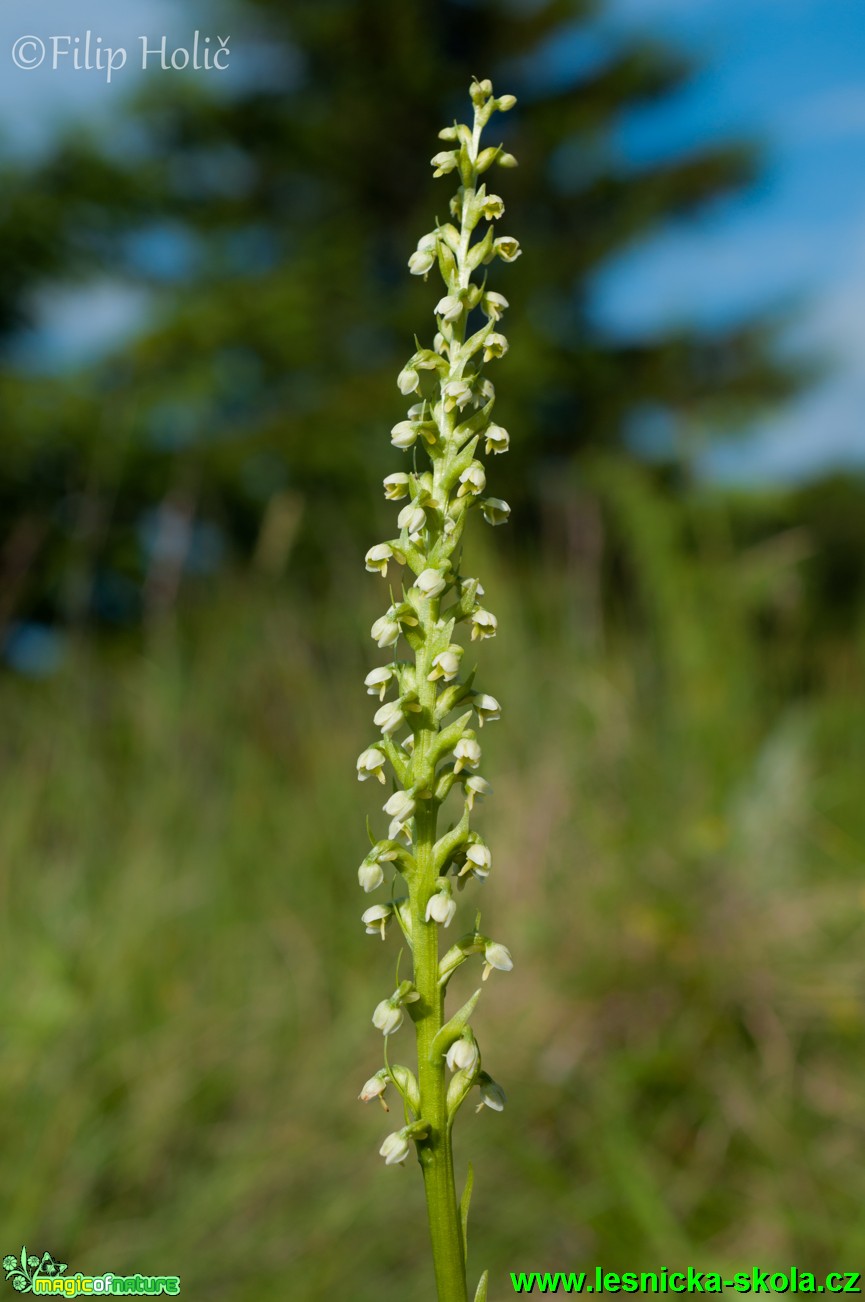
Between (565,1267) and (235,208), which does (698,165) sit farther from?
(565,1267)

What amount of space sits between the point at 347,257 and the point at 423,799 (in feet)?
47.1

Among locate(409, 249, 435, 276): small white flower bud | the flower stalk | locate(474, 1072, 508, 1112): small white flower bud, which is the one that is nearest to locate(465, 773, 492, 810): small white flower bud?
the flower stalk

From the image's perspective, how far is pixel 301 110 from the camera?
1605 centimetres

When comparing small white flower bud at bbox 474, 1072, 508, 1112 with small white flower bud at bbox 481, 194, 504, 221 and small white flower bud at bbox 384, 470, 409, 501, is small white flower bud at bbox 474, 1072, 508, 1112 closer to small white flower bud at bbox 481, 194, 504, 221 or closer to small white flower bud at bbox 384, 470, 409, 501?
small white flower bud at bbox 384, 470, 409, 501

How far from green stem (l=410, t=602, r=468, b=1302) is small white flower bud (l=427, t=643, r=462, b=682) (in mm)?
17

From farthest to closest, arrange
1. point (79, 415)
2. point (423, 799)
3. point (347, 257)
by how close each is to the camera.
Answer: point (347, 257) → point (79, 415) → point (423, 799)

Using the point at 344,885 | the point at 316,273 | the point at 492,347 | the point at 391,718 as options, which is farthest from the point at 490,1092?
the point at 316,273

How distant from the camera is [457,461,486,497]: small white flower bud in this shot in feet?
3.06

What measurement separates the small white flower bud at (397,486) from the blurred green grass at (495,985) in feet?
8.58

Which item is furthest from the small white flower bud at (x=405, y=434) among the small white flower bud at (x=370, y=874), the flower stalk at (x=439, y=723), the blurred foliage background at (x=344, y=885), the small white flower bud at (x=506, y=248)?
the blurred foliage background at (x=344, y=885)

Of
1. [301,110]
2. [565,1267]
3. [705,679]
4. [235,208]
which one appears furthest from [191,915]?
[301,110]

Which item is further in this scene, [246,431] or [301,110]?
[301,110]

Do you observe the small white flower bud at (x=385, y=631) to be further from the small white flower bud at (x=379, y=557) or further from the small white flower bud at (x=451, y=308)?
the small white flower bud at (x=451, y=308)

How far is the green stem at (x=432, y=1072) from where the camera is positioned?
0.82m
